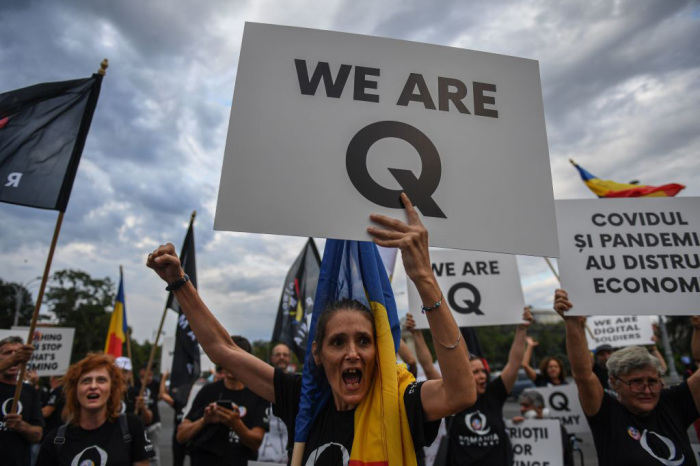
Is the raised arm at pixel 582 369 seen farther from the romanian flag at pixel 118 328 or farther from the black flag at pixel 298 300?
the romanian flag at pixel 118 328

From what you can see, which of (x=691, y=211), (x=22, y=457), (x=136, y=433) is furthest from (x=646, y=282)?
(x=22, y=457)

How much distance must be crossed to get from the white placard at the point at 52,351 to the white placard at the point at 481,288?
7243 millimetres

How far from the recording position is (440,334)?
1.78m

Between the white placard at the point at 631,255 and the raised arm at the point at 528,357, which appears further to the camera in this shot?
the raised arm at the point at 528,357

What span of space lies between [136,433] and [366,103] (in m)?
3.19

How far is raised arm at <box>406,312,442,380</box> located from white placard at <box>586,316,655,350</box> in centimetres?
544

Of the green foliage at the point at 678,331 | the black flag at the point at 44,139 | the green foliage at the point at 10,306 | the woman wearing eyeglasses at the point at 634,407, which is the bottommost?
the woman wearing eyeglasses at the point at 634,407

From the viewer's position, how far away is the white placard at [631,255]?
3373mm

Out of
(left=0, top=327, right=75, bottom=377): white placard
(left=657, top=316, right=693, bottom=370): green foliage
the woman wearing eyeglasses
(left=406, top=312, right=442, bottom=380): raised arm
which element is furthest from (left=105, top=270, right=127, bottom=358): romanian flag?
(left=657, top=316, right=693, bottom=370): green foliage

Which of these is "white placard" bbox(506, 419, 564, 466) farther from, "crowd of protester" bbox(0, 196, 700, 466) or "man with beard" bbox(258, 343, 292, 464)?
"man with beard" bbox(258, 343, 292, 464)

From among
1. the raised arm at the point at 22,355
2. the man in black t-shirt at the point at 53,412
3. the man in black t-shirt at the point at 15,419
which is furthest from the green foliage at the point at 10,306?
the raised arm at the point at 22,355

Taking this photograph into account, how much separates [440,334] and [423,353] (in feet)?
10.4

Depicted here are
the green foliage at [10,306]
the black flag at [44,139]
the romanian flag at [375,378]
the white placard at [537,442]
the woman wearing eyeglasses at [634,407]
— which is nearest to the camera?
the romanian flag at [375,378]

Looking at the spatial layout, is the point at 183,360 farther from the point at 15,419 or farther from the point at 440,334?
the point at 440,334
